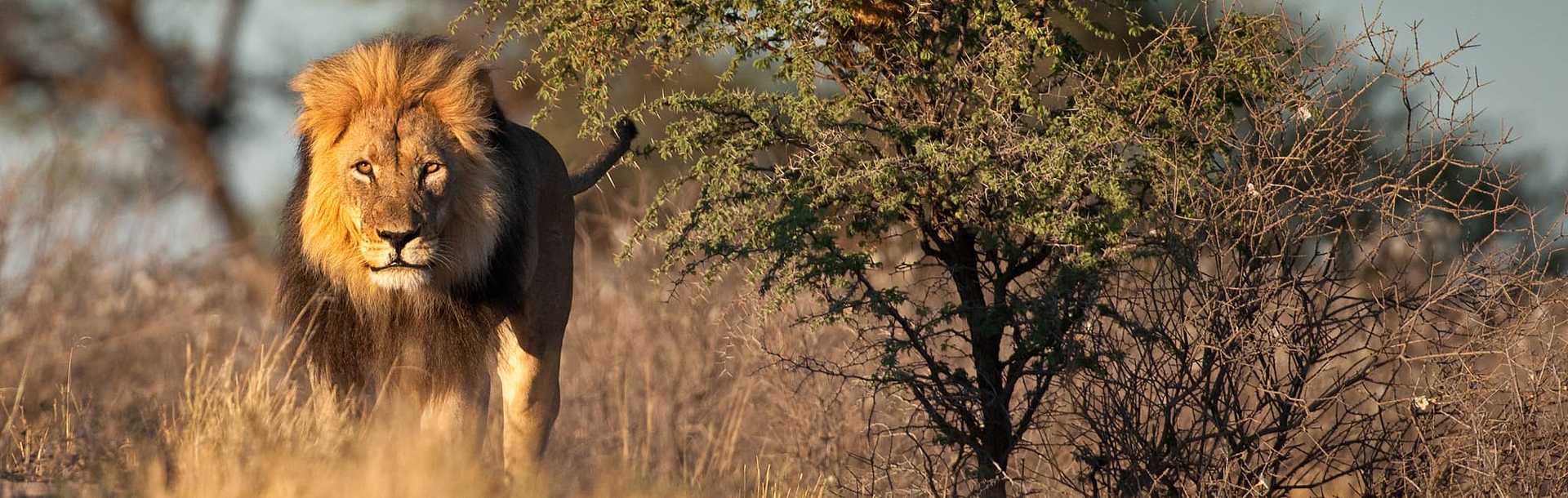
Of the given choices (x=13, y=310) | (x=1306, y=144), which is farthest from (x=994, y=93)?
(x=13, y=310)

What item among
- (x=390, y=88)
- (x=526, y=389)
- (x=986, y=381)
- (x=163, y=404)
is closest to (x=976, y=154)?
(x=986, y=381)

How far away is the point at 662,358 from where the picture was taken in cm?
1120

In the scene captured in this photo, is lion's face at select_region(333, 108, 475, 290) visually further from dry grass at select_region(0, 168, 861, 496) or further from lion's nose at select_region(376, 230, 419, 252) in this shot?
dry grass at select_region(0, 168, 861, 496)

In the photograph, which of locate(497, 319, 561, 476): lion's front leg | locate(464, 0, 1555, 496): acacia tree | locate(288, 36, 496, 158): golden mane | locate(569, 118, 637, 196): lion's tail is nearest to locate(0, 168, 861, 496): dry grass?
locate(497, 319, 561, 476): lion's front leg

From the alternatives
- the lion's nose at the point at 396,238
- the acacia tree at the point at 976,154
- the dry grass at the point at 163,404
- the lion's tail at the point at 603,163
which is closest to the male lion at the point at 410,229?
the lion's nose at the point at 396,238

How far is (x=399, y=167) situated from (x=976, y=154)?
75.8 inches

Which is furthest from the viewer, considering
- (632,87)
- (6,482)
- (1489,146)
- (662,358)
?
(632,87)

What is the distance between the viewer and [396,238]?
520cm

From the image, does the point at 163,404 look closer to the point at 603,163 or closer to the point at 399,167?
the point at 399,167

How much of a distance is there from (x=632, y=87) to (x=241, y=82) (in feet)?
18.6

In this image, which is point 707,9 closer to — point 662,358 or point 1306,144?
point 1306,144

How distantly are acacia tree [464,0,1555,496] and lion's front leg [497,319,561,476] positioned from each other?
0.66 metres

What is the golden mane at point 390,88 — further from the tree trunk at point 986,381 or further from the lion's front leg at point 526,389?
the tree trunk at point 986,381

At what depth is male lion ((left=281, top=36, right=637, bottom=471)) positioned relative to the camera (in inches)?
211
